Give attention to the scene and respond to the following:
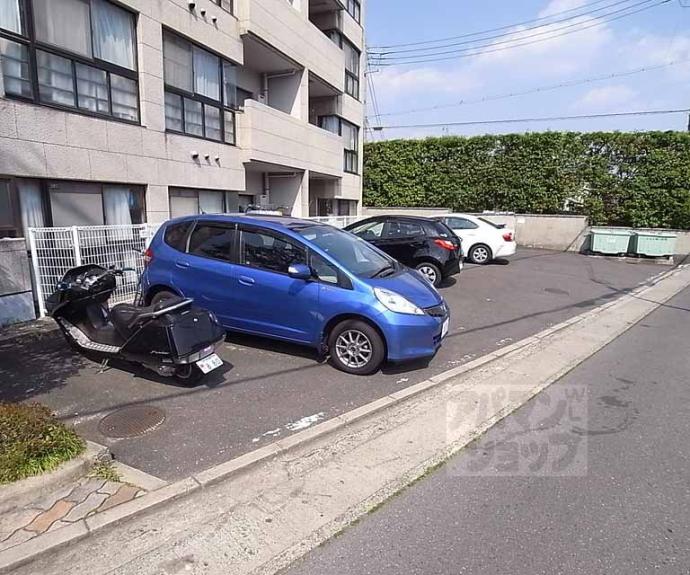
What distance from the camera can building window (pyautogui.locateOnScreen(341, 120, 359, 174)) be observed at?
19.7 meters

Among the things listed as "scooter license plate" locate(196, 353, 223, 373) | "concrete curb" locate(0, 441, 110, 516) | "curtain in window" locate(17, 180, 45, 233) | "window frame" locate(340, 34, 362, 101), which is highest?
"window frame" locate(340, 34, 362, 101)

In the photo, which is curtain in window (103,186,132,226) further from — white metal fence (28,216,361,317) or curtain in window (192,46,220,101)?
curtain in window (192,46,220,101)

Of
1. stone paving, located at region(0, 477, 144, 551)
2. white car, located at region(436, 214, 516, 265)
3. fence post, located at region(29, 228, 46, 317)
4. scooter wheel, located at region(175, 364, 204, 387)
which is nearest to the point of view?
stone paving, located at region(0, 477, 144, 551)

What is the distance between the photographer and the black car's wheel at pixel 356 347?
15.6 feet

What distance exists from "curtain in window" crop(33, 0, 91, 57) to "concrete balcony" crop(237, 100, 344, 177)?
4.56 meters

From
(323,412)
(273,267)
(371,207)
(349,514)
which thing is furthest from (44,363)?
(371,207)

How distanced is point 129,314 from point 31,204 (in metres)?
4.03

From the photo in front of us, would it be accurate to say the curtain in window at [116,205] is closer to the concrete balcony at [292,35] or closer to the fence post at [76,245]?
the fence post at [76,245]

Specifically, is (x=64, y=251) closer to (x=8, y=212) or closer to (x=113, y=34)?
(x=8, y=212)

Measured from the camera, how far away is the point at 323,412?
404 cm

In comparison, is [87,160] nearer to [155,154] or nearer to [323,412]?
[155,154]

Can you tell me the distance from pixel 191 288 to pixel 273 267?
47.5 inches

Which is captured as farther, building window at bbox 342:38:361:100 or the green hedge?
building window at bbox 342:38:361:100

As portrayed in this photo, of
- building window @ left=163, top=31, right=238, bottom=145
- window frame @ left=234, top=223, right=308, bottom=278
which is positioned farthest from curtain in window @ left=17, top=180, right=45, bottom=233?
window frame @ left=234, top=223, right=308, bottom=278
